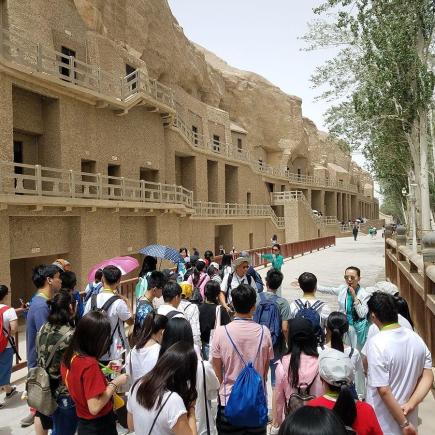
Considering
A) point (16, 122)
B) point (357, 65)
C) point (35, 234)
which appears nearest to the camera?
point (35, 234)

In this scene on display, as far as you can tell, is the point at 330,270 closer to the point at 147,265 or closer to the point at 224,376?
the point at 147,265

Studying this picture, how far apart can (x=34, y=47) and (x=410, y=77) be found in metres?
15.0

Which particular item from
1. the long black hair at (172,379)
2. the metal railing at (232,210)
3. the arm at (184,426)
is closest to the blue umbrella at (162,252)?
the long black hair at (172,379)

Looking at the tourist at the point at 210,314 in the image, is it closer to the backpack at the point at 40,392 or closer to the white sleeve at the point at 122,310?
Result: the white sleeve at the point at 122,310

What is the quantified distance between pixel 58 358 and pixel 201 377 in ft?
4.82

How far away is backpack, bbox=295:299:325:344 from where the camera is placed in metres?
4.87

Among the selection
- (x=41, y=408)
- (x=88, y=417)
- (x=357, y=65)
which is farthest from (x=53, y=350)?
(x=357, y=65)

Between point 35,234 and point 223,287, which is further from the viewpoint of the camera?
point 35,234

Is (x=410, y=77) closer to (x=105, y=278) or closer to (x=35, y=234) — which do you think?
(x=35, y=234)

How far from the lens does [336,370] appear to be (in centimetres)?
288

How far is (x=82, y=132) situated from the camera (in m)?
18.3

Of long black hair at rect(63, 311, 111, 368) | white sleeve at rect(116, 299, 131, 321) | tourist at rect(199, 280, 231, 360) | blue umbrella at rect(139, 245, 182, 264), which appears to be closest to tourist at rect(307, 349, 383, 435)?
long black hair at rect(63, 311, 111, 368)

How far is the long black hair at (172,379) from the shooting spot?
269 cm

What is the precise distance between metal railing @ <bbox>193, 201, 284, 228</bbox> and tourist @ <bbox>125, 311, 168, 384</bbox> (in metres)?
24.4
